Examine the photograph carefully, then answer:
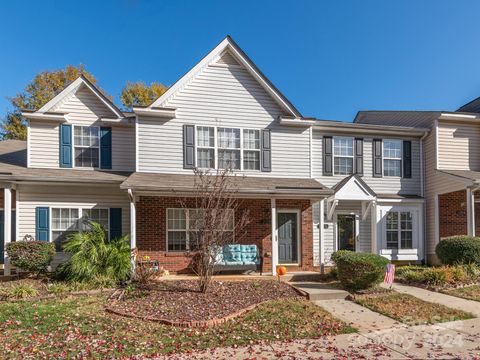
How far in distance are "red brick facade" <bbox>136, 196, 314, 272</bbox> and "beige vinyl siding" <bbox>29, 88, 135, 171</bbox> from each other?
209cm

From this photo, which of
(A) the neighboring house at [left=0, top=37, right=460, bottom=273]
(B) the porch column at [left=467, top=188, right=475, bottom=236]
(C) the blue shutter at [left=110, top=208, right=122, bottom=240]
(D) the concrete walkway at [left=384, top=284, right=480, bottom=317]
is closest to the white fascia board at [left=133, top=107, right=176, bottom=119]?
(A) the neighboring house at [left=0, top=37, right=460, bottom=273]

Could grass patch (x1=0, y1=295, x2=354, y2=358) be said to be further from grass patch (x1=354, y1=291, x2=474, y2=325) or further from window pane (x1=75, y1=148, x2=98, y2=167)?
window pane (x1=75, y1=148, x2=98, y2=167)

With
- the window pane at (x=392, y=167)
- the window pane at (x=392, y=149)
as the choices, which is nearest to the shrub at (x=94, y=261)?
the window pane at (x=392, y=167)

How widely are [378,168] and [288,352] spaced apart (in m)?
10.6

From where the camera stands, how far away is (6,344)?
234 inches

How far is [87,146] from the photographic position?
13.0 meters

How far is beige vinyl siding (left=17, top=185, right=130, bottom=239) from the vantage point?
12.0 m

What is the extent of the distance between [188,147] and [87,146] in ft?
11.9

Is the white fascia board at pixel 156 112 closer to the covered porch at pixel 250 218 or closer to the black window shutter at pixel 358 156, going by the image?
the covered porch at pixel 250 218

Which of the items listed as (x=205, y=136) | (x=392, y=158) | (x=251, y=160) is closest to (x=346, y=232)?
(x=392, y=158)

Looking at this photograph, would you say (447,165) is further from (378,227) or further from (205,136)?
(205,136)

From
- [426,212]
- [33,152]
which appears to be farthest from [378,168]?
[33,152]

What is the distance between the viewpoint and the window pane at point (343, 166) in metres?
14.3

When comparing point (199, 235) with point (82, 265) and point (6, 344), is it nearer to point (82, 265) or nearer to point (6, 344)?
point (82, 265)
